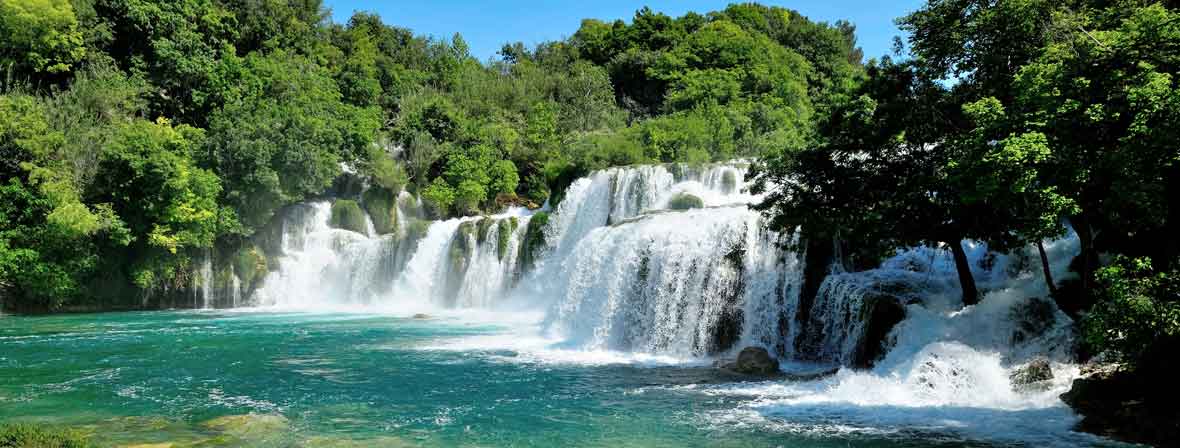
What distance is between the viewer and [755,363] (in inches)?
597

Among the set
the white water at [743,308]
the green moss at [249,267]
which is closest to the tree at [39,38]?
the green moss at [249,267]

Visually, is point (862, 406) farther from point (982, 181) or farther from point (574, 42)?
point (574, 42)

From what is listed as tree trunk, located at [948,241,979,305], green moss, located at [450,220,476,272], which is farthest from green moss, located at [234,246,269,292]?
tree trunk, located at [948,241,979,305]

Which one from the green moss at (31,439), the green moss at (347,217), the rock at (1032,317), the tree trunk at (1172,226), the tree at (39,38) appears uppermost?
the tree at (39,38)

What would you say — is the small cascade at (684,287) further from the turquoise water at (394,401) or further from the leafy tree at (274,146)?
the leafy tree at (274,146)

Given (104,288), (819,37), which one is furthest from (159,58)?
(819,37)

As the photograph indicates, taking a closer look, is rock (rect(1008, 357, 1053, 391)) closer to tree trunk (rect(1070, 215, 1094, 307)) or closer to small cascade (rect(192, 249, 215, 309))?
tree trunk (rect(1070, 215, 1094, 307))

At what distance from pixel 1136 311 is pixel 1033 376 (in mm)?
4017

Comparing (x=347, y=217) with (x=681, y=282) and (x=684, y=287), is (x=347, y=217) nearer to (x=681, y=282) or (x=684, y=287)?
(x=681, y=282)

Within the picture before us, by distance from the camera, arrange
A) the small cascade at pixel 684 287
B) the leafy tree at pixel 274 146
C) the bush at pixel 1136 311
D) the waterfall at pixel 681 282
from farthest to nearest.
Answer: the leafy tree at pixel 274 146 < the small cascade at pixel 684 287 < the waterfall at pixel 681 282 < the bush at pixel 1136 311

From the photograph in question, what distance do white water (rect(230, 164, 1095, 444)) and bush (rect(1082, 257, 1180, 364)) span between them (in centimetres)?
168

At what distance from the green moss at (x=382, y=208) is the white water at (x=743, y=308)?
5073mm

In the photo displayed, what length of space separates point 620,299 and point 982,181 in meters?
10.4

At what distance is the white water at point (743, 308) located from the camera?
11.8m
